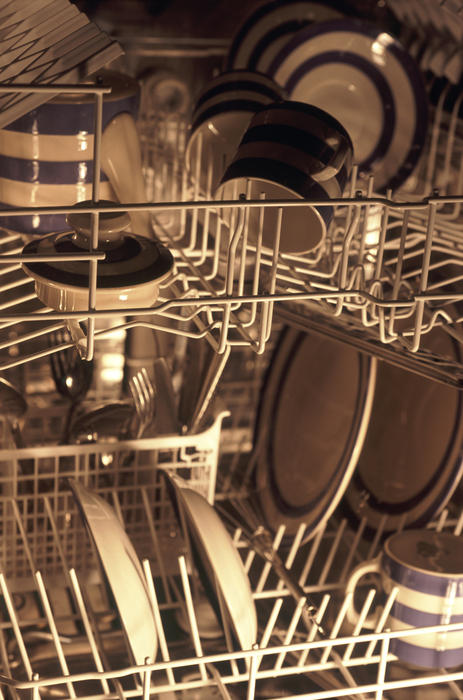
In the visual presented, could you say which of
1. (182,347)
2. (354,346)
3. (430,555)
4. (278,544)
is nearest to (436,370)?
(354,346)

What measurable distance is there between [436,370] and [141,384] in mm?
398

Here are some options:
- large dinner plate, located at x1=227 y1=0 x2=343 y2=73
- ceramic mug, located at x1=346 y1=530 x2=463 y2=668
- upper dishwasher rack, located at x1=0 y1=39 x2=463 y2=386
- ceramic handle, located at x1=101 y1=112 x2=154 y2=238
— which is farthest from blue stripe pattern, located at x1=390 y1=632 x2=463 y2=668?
large dinner plate, located at x1=227 y1=0 x2=343 y2=73

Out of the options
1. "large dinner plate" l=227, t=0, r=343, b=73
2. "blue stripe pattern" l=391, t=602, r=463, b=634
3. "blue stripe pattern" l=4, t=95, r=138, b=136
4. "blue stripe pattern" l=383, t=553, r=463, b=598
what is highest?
"large dinner plate" l=227, t=0, r=343, b=73

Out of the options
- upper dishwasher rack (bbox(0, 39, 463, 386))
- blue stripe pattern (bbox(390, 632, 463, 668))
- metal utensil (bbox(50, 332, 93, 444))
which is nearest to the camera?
upper dishwasher rack (bbox(0, 39, 463, 386))

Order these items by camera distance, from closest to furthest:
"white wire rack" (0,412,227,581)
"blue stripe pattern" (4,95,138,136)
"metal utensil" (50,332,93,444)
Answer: "blue stripe pattern" (4,95,138,136), "white wire rack" (0,412,227,581), "metal utensil" (50,332,93,444)

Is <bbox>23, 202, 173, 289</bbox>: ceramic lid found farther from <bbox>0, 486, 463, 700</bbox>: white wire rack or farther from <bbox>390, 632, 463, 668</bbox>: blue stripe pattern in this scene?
<bbox>390, 632, 463, 668</bbox>: blue stripe pattern

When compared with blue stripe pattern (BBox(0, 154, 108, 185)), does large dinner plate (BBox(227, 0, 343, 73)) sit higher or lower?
higher

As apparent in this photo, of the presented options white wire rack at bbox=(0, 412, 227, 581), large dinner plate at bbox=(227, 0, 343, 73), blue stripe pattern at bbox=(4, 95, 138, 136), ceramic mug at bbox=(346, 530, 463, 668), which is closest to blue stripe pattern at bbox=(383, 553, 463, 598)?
ceramic mug at bbox=(346, 530, 463, 668)

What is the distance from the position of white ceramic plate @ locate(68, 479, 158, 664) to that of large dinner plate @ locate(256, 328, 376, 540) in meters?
0.29

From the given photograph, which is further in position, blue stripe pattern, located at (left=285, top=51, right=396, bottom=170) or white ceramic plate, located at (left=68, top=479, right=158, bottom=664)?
blue stripe pattern, located at (left=285, top=51, right=396, bottom=170)

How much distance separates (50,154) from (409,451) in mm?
555

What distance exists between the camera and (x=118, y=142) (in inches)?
33.5

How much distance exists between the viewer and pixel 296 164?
30.1 inches

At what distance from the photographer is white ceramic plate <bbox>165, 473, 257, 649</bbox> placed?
851 millimetres
